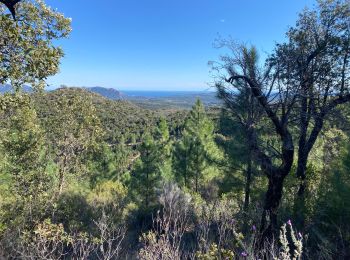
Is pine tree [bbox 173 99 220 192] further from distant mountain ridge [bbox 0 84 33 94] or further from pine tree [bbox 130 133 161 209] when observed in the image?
distant mountain ridge [bbox 0 84 33 94]

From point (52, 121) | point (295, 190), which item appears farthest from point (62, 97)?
point (295, 190)

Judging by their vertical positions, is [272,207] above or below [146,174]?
above

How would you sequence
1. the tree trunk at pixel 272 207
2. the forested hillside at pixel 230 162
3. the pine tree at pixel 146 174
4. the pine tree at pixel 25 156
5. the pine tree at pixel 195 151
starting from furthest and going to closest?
the pine tree at pixel 195 151 → the pine tree at pixel 146 174 → the pine tree at pixel 25 156 → the tree trunk at pixel 272 207 → the forested hillside at pixel 230 162

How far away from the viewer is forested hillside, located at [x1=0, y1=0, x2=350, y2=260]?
4.94 m

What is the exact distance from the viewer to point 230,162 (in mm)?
13938

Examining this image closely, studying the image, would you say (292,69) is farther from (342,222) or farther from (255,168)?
(255,168)

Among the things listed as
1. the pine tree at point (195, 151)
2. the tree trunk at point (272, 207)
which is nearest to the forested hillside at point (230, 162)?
the tree trunk at point (272, 207)

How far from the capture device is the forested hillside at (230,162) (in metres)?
4.94

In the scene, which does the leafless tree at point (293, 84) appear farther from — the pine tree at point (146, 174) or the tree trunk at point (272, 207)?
the pine tree at point (146, 174)

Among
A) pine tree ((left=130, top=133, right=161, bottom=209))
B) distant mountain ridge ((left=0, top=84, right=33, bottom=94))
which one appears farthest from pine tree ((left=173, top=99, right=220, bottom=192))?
distant mountain ridge ((left=0, top=84, right=33, bottom=94))

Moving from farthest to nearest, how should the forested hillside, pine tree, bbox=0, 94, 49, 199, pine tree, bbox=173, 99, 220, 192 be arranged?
pine tree, bbox=173, 99, 220, 192 → pine tree, bbox=0, 94, 49, 199 → the forested hillside

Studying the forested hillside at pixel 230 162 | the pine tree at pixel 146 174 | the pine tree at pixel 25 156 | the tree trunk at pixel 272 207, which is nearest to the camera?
the forested hillside at pixel 230 162

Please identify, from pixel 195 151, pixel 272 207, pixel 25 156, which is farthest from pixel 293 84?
pixel 195 151

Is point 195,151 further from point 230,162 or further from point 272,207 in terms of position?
point 272,207
